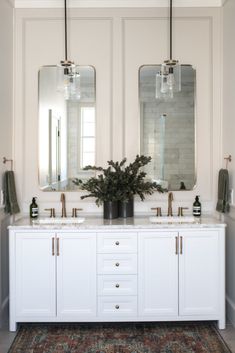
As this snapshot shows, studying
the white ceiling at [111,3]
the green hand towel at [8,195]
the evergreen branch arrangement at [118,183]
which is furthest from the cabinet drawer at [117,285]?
the white ceiling at [111,3]

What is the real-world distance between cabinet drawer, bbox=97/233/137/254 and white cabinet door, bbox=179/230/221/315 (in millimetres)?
392

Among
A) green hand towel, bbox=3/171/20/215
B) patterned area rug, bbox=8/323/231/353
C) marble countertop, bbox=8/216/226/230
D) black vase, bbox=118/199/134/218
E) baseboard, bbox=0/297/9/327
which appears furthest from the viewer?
black vase, bbox=118/199/134/218

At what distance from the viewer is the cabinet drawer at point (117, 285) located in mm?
3143

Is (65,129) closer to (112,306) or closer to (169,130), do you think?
(169,130)

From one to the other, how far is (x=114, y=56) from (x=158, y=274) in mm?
1970

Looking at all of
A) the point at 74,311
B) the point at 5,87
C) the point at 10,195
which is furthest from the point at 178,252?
the point at 5,87

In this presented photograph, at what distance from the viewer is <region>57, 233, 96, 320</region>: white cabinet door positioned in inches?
123

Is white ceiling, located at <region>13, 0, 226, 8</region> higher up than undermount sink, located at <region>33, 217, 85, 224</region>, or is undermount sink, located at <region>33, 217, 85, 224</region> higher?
white ceiling, located at <region>13, 0, 226, 8</region>

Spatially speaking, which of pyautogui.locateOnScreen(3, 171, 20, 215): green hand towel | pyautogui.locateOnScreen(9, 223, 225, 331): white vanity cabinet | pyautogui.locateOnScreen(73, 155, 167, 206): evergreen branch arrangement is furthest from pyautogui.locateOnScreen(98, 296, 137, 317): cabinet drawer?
pyautogui.locateOnScreen(3, 171, 20, 215): green hand towel

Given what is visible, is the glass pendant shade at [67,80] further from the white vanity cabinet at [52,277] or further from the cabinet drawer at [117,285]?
the cabinet drawer at [117,285]

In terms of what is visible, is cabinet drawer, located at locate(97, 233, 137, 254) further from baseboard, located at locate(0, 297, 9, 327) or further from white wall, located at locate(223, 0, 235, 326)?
baseboard, located at locate(0, 297, 9, 327)

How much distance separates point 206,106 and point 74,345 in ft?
7.62

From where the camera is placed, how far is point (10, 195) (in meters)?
3.41

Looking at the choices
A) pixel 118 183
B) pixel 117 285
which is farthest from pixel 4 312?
pixel 118 183
